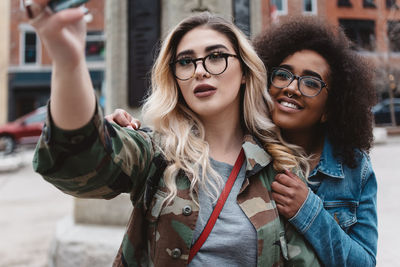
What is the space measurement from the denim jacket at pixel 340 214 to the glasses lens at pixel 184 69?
729 millimetres

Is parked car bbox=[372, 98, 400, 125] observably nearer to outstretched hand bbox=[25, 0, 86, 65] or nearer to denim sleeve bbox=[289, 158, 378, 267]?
denim sleeve bbox=[289, 158, 378, 267]

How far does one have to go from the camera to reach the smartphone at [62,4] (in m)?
0.77

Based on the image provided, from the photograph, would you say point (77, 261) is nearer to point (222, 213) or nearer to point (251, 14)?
point (222, 213)

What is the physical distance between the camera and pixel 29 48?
20.2 m

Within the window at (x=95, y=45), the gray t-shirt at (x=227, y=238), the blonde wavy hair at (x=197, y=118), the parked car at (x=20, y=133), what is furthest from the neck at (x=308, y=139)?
the window at (x=95, y=45)

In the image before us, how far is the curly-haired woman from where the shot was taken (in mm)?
1390

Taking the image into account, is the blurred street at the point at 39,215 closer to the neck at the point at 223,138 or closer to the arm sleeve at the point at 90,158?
the neck at the point at 223,138

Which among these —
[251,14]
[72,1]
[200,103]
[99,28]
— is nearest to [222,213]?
[200,103]

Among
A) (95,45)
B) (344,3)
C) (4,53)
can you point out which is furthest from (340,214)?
Result: (4,53)

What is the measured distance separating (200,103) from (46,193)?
262 inches

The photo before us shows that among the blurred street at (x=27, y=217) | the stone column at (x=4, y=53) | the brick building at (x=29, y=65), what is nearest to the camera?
the blurred street at (x=27, y=217)

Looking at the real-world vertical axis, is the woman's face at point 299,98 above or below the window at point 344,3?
below

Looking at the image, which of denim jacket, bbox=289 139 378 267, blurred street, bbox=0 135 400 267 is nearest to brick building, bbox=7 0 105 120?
blurred street, bbox=0 135 400 267

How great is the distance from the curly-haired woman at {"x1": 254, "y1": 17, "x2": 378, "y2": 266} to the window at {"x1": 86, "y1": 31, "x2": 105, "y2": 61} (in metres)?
19.3
